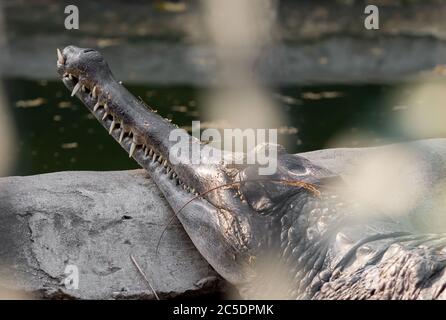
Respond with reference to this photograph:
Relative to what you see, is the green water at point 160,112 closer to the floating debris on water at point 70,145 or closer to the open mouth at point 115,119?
the floating debris on water at point 70,145

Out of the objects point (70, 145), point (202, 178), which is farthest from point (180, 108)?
point (202, 178)

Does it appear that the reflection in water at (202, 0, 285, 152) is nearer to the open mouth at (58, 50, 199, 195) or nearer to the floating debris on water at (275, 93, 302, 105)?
the floating debris on water at (275, 93, 302, 105)

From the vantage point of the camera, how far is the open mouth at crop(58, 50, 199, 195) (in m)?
4.72

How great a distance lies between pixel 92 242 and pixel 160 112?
139 inches

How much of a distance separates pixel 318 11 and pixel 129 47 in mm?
3457

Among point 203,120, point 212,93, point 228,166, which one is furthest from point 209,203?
point 212,93

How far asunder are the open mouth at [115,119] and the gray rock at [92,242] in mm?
188

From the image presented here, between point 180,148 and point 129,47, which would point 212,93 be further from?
point 180,148

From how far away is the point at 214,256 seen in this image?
431cm

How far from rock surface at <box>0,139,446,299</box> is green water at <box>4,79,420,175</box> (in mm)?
1758

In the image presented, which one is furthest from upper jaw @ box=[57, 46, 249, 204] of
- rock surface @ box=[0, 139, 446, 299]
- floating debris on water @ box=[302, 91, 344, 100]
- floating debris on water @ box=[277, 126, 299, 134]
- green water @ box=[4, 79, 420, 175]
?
floating debris on water @ box=[302, 91, 344, 100]

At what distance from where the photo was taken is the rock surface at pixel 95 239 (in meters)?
4.35

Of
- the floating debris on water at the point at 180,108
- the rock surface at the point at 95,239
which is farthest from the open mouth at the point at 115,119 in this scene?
the floating debris on water at the point at 180,108

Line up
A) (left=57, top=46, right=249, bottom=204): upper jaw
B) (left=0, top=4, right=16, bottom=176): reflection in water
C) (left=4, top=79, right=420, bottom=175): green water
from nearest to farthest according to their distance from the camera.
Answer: (left=57, top=46, right=249, bottom=204): upper jaw, (left=0, top=4, right=16, bottom=176): reflection in water, (left=4, top=79, right=420, bottom=175): green water
